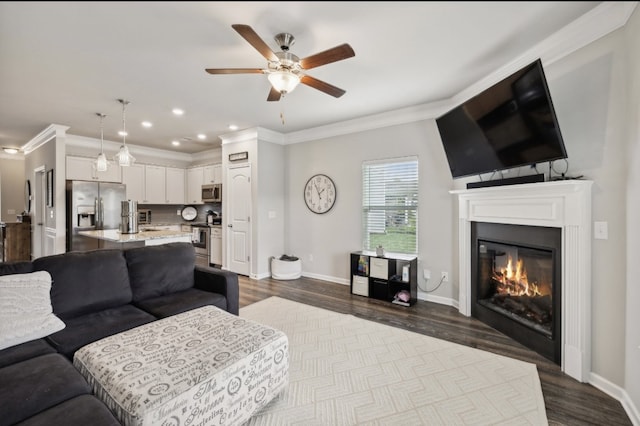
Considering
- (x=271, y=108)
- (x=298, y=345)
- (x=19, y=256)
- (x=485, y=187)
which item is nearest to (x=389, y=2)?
(x=485, y=187)

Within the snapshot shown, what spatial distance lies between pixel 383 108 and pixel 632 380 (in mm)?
3367

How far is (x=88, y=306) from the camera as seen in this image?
2.12 meters

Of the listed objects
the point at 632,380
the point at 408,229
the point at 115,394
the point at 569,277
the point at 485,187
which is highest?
the point at 485,187

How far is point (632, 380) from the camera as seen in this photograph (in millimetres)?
1727

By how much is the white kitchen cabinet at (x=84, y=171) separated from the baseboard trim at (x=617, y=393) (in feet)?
23.7

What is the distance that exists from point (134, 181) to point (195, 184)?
120 centimetres

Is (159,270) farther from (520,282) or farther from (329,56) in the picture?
(520,282)

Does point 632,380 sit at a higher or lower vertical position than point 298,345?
higher

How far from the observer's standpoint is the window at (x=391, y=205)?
3.88 m

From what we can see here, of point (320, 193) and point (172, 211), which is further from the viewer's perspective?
point (172, 211)

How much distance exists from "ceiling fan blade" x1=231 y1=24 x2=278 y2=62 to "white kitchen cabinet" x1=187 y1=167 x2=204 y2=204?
16.4 ft

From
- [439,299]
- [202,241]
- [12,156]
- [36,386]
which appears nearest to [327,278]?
[439,299]

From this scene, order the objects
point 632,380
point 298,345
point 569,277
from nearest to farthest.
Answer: point 632,380 < point 569,277 < point 298,345

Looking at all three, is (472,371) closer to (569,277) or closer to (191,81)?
(569,277)
